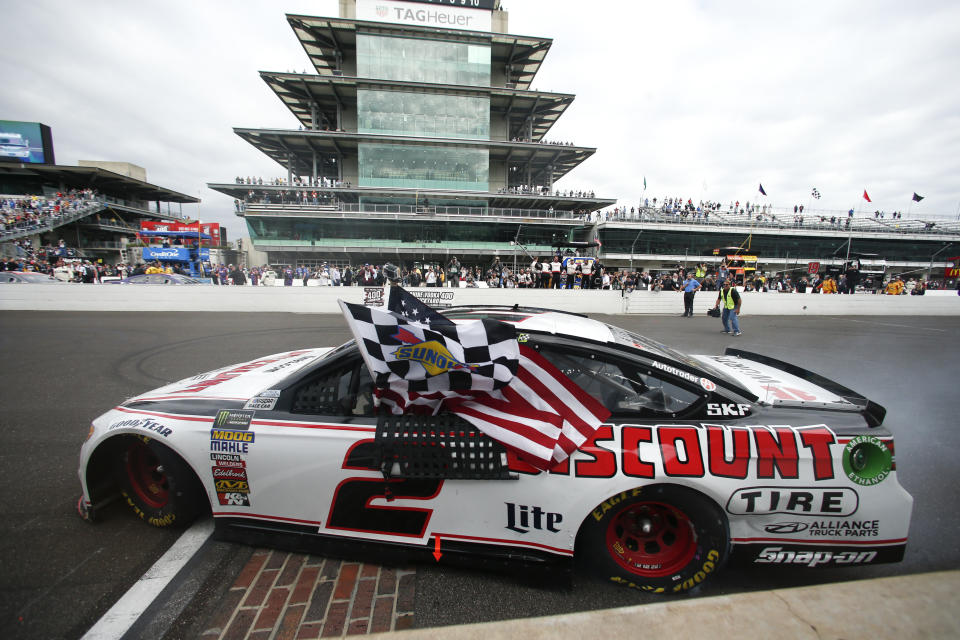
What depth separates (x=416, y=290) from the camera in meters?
12.4

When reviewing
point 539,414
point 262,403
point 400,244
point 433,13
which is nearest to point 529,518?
point 539,414

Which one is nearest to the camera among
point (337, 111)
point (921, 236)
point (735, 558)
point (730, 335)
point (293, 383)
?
point (735, 558)

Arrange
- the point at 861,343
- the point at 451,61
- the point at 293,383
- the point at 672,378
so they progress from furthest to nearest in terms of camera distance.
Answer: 1. the point at 451,61
2. the point at 861,343
3. the point at 293,383
4. the point at 672,378

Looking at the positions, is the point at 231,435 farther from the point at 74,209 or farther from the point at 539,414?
the point at 74,209

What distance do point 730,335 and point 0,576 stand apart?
1138 centimetres

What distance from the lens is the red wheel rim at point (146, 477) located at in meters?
2.32

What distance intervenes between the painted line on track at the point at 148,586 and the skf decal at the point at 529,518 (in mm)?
1687

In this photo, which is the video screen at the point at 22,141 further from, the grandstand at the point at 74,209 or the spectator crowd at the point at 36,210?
the spectator crowd at the point at 36,210

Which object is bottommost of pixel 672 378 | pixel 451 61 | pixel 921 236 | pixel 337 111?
pixel 672 378

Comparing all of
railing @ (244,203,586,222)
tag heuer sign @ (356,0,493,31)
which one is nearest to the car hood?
railing @ (244,203,586,222)

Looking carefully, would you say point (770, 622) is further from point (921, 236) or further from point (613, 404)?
point (921, 236)

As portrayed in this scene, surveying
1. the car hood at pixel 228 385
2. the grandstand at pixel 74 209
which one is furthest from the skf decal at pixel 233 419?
the grandstand at pixel 74 209

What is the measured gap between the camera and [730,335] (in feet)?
31.4

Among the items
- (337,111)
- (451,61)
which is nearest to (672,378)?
(451,61)
